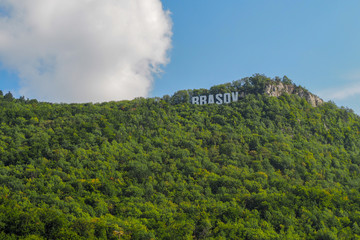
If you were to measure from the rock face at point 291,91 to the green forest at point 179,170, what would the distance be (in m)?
4.76

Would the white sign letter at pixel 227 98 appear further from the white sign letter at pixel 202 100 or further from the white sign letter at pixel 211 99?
the white sign letter at pixel 202 100

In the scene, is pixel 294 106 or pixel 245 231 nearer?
pixel 245 231

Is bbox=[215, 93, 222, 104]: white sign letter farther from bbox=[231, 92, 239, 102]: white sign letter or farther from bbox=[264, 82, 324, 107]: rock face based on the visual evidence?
bbox=[264, 82, 324, 107]: rock face

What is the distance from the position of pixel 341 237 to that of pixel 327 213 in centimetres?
747

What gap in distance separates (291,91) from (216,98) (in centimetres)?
3415

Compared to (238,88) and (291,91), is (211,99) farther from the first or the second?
(291,91)

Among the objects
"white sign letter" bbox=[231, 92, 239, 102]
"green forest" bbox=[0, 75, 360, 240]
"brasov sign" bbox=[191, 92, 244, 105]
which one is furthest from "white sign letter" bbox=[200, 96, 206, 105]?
"white sign letter" bbox=[231, 92, 239, 102]

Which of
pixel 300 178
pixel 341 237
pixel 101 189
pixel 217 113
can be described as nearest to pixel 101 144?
A: pixel 101 189

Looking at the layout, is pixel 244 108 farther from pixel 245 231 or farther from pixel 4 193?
pixel 4 193

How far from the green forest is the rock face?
4756 mm

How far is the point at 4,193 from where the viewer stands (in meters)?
75.7

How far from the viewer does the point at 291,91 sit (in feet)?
505

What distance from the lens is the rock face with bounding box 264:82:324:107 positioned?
149500 mm

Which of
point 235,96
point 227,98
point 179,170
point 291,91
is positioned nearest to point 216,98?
point 227,98
